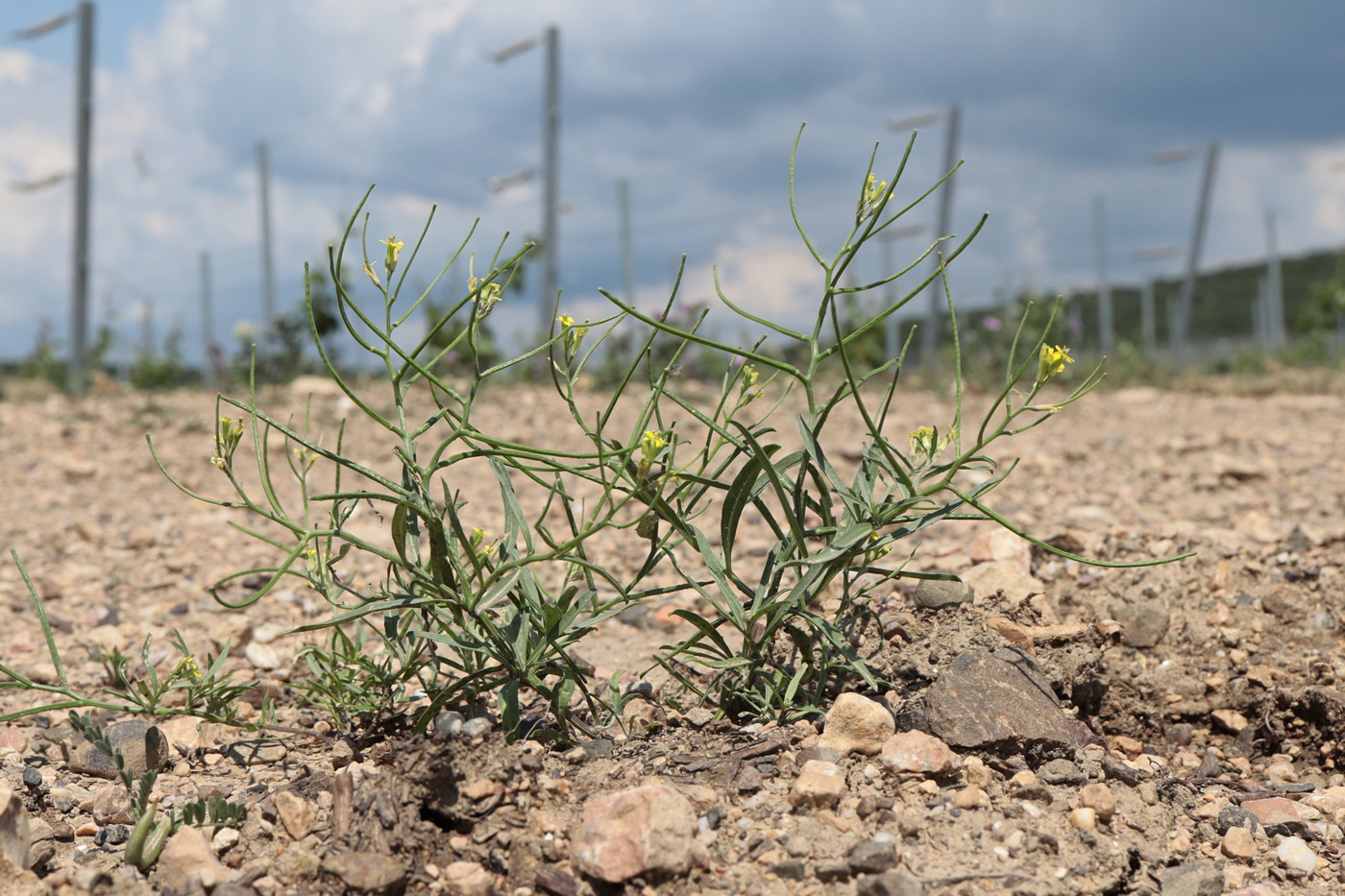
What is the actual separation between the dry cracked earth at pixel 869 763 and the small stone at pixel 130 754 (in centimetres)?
1

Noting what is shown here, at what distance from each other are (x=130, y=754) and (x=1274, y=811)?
1860 mm

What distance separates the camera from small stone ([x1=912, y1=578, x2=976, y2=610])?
1882 millimetres

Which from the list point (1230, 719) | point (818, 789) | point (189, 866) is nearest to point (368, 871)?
point (189, 866)

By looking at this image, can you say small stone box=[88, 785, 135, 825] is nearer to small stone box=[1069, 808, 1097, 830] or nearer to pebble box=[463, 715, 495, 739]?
pebble box=[463, 715, 495, 739]

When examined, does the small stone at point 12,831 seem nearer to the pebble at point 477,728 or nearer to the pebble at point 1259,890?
the pebble at point 477,728

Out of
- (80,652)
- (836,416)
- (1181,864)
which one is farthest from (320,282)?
(1181,864)

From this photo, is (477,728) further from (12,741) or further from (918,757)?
(12,741)

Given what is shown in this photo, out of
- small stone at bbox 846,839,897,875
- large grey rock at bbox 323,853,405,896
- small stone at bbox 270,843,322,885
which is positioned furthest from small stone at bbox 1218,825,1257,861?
small stone at bbox 270,843,322,885

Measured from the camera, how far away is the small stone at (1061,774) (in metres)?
1.50

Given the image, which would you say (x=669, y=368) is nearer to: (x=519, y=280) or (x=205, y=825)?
(x=205, y=825)

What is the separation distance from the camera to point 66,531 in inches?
146

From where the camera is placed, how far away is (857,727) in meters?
1.54

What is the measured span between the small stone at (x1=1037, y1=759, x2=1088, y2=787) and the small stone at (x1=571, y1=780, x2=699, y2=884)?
55 centimetres

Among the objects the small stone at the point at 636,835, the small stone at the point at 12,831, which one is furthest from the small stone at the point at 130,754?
the small stone at the point at 636,835
